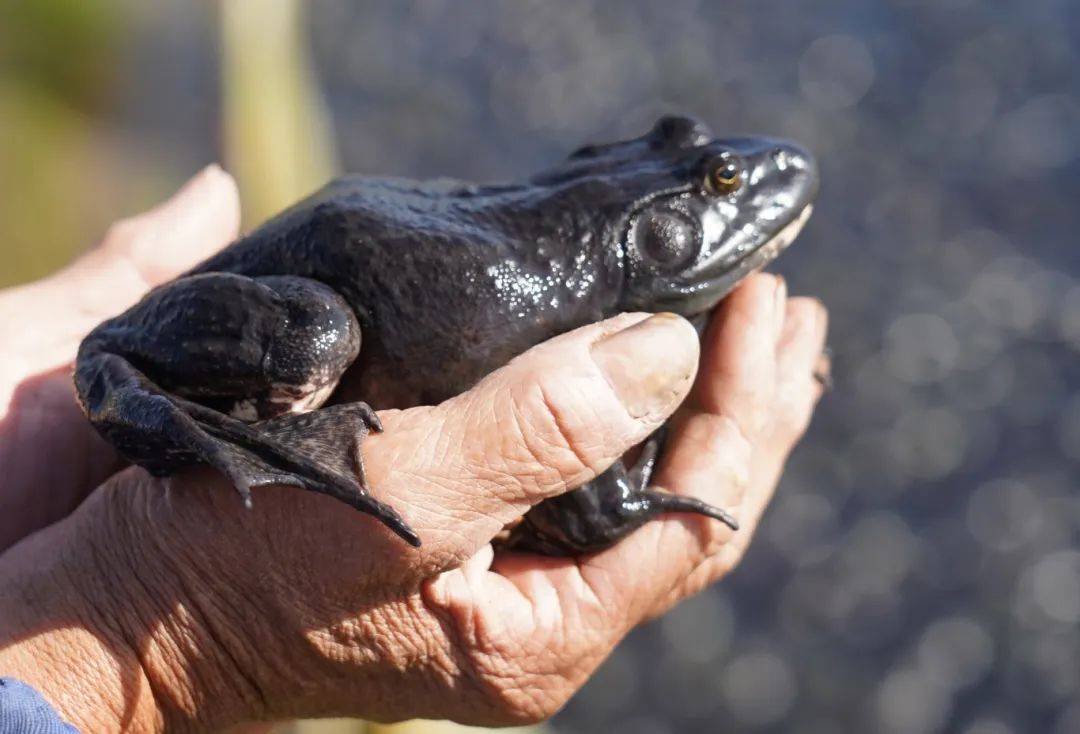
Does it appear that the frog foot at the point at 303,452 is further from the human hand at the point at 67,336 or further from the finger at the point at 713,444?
the human hand at the point at 67,336

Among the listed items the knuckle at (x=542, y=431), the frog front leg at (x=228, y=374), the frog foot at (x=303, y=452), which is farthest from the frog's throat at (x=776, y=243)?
the frog foot at (x=303, y=452)

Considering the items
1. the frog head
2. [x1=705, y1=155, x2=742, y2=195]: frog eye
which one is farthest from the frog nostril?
[x1=705, y1=155, x2=742, y2=195]: frog eye

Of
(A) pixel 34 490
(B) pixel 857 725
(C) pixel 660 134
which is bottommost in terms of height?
(B) pixel 857 725

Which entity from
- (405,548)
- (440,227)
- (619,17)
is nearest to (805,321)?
(440,227)

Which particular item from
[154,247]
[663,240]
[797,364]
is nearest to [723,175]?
[663,240]

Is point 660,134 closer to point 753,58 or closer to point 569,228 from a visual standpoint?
point 569,228

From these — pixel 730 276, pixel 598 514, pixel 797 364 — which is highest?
pixel 730 276

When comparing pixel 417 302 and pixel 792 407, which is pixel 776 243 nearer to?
pixel 792 407
